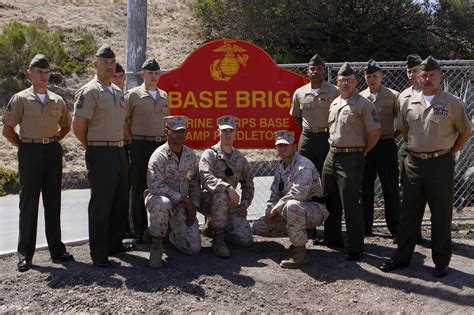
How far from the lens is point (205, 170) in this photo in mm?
5992

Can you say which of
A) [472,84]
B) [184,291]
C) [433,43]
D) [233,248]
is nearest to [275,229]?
[233,248]

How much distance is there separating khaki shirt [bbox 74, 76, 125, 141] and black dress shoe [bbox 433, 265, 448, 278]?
3.21 meters

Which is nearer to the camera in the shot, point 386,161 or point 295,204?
point 295,204

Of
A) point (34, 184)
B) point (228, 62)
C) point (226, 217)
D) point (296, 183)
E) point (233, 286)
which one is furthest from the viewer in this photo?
point (228, 62)

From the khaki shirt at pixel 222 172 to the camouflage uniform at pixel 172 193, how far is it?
128 millimetres

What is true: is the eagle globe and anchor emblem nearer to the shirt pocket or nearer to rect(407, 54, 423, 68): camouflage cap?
rect(407, 54, 423, 68): camouflage cap

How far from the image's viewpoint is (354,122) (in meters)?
5.75

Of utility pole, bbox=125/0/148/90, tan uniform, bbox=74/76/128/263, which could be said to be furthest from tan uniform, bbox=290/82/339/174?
tan uniform, bbox=74/76/128/263

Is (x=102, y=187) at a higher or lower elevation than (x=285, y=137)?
lower

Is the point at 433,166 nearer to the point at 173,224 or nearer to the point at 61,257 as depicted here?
the point at 173,224

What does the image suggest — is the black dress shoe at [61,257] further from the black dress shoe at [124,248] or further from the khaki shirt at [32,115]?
the khaki shirt at [32,115]

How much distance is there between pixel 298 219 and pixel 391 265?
988 millimetres

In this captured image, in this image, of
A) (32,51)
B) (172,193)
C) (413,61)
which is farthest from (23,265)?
(32,51)

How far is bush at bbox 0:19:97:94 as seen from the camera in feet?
47.0
